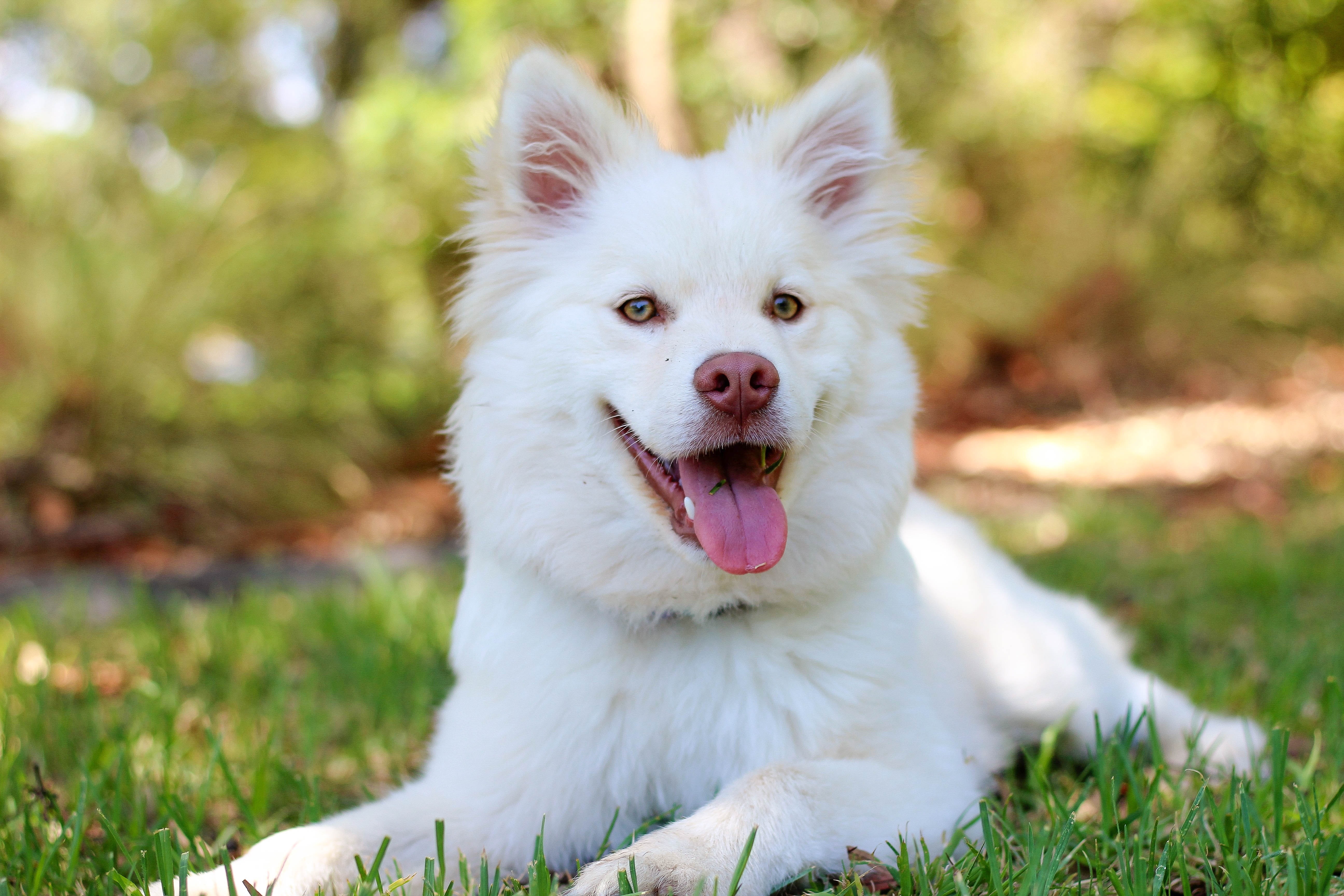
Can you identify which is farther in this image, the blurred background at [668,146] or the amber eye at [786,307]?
the blurred background at [668,146]

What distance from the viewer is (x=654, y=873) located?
192 cm

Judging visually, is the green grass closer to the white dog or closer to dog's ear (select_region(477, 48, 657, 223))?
the white dog

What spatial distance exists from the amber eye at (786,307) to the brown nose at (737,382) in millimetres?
325

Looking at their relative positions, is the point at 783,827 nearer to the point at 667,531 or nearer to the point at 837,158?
the point at 667,531

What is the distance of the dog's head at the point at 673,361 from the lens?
7.59 ft

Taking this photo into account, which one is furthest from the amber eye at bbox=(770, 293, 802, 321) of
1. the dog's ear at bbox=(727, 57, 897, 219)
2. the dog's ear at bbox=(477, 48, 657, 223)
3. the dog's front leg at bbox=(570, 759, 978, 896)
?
the dog's front leg at bbox=(570, 759, 978, 896)

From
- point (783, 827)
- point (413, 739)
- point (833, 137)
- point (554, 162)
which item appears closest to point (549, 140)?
point (554, 162)

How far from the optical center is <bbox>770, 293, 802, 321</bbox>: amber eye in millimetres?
2535

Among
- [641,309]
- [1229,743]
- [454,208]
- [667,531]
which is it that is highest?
[454,208]

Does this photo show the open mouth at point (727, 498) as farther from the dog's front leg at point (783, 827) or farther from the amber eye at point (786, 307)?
the dog's front leg at point (783, 827)

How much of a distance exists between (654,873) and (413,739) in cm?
169

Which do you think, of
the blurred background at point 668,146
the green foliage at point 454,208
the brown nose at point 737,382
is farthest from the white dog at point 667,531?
the green foliage at point 454,208

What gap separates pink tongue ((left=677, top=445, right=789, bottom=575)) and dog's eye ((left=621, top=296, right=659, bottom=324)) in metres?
0.38

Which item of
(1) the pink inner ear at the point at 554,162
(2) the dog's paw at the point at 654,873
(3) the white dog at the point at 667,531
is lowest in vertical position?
(2) the dog's paw at the point at 654,873
